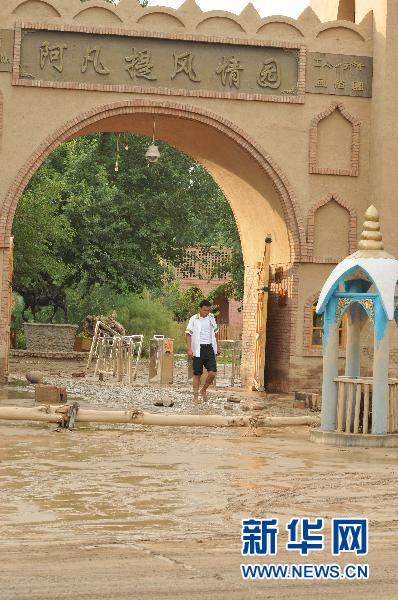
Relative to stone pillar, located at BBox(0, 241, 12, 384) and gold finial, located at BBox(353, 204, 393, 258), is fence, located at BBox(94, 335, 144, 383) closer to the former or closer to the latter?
stone pillar, located at BBox(0, 241, 12, 384)

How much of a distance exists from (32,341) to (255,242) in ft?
33.6

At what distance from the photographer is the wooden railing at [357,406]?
1344 centimetres

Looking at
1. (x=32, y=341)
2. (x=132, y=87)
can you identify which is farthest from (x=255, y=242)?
(x=32, y=341)

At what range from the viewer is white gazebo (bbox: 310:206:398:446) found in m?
13.4

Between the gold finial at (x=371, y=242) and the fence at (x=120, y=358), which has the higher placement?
the gold finial at (x=371, y=242)

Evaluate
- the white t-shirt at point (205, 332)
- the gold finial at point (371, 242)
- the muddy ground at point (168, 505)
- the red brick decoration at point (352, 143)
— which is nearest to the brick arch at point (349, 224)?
the red brick decoration at point (352, 143)

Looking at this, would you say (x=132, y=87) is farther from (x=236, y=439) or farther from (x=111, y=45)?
(x=236, y=439)

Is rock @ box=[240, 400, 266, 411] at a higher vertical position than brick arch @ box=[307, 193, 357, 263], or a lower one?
lower

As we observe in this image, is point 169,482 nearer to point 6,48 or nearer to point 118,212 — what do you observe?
point 6,48

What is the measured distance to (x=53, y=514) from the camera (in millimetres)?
8297

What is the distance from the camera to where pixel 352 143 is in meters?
21.5

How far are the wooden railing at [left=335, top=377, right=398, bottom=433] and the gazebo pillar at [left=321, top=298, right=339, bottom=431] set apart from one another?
66mm

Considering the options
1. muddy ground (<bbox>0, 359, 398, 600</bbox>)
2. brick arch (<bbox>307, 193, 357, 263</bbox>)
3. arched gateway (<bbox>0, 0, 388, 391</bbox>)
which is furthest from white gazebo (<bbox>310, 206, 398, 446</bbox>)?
arched gateway (<bbox>0, 0, 388, 391</bbox>)

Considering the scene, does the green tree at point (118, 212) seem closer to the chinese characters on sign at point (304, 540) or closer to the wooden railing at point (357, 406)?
the wooden railing at point (357, 406)
